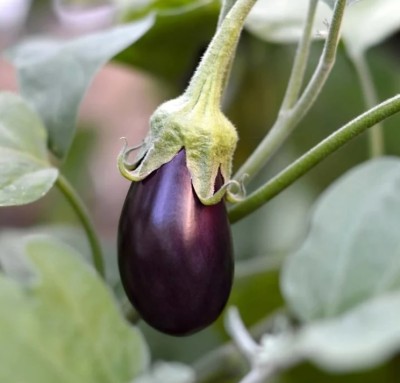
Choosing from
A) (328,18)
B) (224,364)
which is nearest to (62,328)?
(224,364)

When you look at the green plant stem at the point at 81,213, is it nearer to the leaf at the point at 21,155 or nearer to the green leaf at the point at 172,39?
the leaf at the point at 21,155

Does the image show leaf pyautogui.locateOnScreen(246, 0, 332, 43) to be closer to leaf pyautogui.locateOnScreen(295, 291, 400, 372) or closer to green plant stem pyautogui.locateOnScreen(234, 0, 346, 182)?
green plant stem pyautogui.locateOnScreen(234, 0, 346, 182)

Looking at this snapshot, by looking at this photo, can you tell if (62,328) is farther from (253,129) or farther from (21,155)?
(253,129)

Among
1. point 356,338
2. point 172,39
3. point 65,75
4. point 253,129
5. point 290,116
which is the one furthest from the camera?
point 253,129

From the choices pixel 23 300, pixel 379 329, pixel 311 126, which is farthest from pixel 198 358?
pixel 379 329

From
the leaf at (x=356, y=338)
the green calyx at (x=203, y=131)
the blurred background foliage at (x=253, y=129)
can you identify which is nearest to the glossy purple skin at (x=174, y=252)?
the green calyx at (x=203, y=131)

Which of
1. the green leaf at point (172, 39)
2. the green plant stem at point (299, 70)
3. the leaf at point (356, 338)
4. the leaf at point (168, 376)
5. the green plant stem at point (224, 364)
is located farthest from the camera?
the green leaf at point (172, 39)

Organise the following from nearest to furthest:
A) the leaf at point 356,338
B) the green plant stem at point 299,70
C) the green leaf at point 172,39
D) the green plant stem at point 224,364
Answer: the leaf at point 356,338
the green plant stem at point 299,70
the green plant stem at point 224,364
the green leaf at point 172,39
